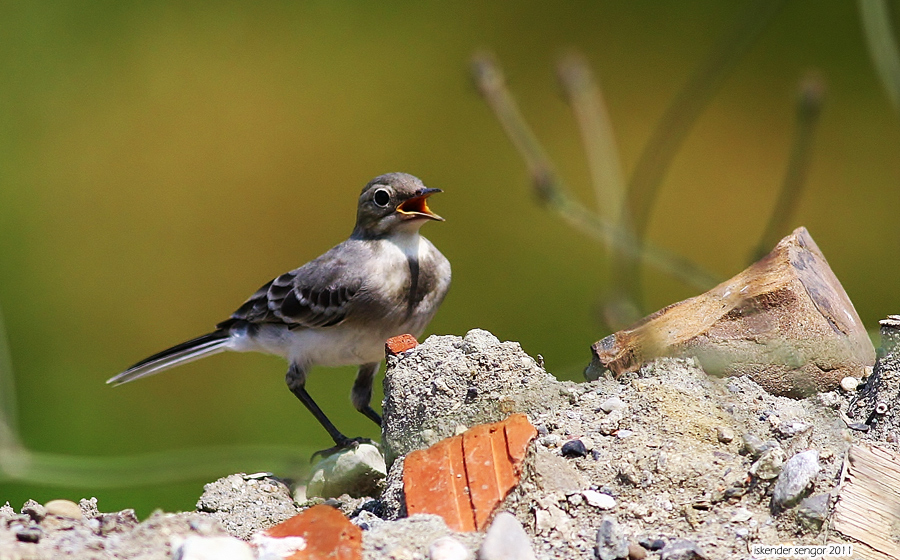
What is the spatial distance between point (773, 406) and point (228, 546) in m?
1.45

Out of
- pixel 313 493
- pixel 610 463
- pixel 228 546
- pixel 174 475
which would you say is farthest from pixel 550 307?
pixel 228 546

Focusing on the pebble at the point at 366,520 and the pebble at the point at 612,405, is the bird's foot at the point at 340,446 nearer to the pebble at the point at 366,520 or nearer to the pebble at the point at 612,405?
the pebble at the point at 366,520

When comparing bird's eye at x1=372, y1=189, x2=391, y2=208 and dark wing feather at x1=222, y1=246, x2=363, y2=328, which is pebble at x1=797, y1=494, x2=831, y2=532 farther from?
bird's eye at x1=372, y1=189, x2=391, y2=208

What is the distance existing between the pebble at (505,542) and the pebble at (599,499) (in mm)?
269

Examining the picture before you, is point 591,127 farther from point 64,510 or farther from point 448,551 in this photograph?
point 64,510

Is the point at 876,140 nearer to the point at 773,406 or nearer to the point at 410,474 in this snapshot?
the point at 773,406

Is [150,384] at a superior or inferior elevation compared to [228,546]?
superior

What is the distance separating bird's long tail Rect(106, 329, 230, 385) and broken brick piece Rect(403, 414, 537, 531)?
262cm

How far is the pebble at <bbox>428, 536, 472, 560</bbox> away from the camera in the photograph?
2.29 metres

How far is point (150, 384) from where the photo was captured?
777cm

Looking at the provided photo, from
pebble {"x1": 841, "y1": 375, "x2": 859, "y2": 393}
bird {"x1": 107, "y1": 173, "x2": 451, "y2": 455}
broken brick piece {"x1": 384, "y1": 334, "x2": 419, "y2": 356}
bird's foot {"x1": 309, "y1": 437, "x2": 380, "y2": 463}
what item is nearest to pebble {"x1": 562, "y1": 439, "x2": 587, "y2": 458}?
broken brick piece {"x1": 384, "y1": 334, "x2": 419, "y2": 356}

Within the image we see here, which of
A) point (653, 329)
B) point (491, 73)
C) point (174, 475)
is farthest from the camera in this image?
point (174, 475)

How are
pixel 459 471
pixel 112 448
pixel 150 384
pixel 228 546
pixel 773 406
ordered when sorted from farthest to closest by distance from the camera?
pixel 150 384, pixel 112 448, pixel 773 406, pixel 459 471, pixel 228 546

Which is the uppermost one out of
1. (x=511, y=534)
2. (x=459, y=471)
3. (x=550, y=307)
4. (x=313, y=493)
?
(x=550, y=307)
